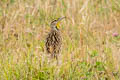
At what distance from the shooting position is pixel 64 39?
7531 millimetres

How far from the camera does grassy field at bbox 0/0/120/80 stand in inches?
224

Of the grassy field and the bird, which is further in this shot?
the bird

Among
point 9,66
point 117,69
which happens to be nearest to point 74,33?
point 117,69

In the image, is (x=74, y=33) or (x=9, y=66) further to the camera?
(x=74, y=33)

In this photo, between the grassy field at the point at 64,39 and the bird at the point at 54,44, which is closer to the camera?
the grassy field at the point at 64,39

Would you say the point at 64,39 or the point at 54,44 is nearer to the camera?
the point at 54,44

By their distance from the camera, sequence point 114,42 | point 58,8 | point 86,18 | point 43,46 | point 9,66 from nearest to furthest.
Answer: point 9,66 → point 43,46 → point 114,42 → point 86,18 → point 58,8

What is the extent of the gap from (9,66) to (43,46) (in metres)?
1.01

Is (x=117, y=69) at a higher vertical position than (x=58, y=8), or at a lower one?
lower

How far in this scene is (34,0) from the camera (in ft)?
30.3

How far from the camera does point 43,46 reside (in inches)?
260

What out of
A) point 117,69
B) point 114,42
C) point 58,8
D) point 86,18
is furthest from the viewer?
point 58,8

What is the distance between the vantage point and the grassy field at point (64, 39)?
568 centimetres

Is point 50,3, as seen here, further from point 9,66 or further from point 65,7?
point 9,66
